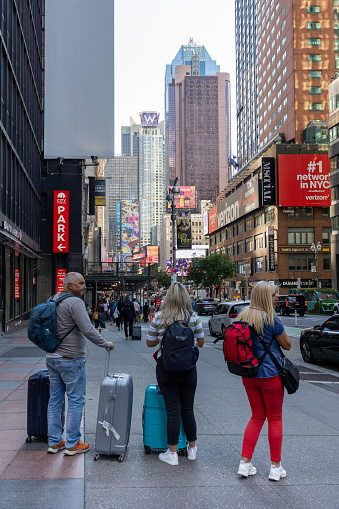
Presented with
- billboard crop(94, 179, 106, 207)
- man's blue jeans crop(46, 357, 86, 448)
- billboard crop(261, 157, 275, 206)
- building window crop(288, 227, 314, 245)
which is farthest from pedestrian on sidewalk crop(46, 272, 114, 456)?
billboard crop(261, 157, 275, 206)

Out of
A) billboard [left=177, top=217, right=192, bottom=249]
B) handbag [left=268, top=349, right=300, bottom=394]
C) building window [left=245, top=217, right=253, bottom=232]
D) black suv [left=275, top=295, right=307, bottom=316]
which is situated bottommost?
black suv [left=275, top=295, right=307, bottom=316]

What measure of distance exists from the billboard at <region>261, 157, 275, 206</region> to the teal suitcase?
228ft

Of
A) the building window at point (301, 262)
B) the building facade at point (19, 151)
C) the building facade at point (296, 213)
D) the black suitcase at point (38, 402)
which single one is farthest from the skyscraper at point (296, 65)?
the black suitcase at point (38, 402)

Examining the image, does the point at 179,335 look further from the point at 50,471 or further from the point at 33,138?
the point at 33,138

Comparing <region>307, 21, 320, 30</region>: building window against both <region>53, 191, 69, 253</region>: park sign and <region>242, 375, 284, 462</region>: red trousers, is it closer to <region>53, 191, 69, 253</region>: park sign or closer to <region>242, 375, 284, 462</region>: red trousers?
<region>53, 191, 69, 253</region>: park sign

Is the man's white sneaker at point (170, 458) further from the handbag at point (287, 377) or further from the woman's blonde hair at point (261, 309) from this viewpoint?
the woman's blonde hair at point (261, 309)

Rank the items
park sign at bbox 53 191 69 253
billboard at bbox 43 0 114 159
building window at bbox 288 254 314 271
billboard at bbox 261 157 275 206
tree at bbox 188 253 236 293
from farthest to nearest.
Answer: tree at bbox 188 253 236 293, billboard at bbox 261 157 275 206, building window at bbox 288 254 314 271, billboard at bbox 43 0 114 159, park sign at bbox 53 191 69 253

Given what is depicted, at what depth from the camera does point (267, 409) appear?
4.64 meters

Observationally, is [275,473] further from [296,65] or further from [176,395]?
[296,65]

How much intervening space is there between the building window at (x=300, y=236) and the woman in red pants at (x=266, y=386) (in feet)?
227

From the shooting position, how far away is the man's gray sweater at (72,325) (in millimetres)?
5098

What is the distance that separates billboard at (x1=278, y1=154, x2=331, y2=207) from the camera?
71125 millimetres

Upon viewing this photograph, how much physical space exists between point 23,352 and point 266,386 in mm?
11481

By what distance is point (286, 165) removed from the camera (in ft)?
235
